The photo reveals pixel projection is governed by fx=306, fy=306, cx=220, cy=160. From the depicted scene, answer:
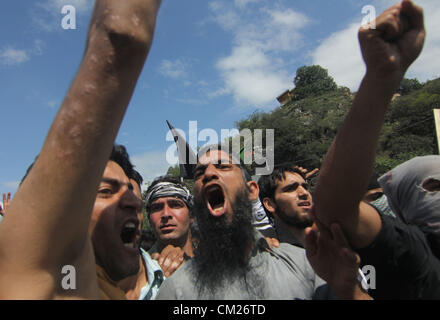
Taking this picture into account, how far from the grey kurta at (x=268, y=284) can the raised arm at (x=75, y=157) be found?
122cm

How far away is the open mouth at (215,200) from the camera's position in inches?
115

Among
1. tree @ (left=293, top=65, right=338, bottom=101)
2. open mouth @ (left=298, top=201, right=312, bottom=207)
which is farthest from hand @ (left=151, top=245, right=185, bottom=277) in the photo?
tree @ (left=293, top=65, right=338, bottom=101)

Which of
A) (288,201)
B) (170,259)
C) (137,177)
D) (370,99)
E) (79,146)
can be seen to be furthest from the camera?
(288,201)

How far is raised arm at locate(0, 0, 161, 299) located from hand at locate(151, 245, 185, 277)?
2.41m

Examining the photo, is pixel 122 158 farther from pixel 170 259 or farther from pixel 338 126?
pixel 338 126

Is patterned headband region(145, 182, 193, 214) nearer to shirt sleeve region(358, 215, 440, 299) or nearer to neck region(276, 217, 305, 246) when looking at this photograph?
neck region(276, 217, 305, 246)

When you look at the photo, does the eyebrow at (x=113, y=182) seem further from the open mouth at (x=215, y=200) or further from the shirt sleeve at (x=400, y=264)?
the shirt sleeve at (x=400, y=264)

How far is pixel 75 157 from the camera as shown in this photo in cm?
84

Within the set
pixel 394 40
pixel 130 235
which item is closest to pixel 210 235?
pixel 130 235

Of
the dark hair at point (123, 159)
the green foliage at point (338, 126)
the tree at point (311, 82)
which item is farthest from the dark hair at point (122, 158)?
the tree at point (311, 82)

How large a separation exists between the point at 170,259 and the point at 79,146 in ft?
9.37

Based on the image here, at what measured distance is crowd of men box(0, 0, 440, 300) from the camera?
2.79 ft

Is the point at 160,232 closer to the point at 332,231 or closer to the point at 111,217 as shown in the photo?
the point at 111,217
